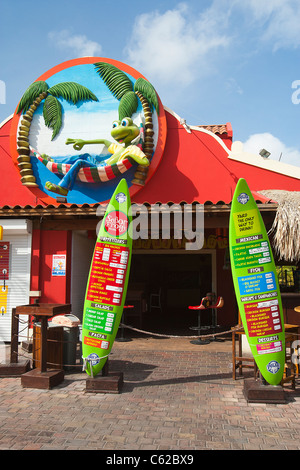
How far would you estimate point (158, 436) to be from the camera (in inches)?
160

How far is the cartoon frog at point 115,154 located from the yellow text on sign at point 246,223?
539cm

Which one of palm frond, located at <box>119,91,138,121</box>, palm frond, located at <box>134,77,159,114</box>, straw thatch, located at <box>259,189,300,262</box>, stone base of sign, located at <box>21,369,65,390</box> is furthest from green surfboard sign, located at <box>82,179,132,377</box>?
palm frond, located at <box>134,77,159,114</box>

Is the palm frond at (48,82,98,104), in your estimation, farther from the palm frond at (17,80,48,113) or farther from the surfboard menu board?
the surfboard menu board

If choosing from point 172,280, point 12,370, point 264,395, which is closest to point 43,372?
point 12,370

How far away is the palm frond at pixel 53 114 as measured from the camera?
11305 millimetres

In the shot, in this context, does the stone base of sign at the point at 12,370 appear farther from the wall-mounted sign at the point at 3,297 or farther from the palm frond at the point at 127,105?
the palm frond at the point at 127,105

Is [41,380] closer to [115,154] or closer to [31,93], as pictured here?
[115,154]

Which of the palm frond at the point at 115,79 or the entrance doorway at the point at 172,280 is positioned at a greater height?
the palm frond at the point at 115,79

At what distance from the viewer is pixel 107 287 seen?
18.9 feet

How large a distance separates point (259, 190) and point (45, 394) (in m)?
7.89

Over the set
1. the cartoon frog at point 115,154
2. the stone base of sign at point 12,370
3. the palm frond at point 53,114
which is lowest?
the stone base of sign at point 12,370

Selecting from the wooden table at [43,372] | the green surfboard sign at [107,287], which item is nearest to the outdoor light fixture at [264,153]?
the green surfboard sign at [107,287]

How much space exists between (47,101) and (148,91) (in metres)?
3.00

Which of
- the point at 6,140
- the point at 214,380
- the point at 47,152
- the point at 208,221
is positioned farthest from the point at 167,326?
the point at 6,140
